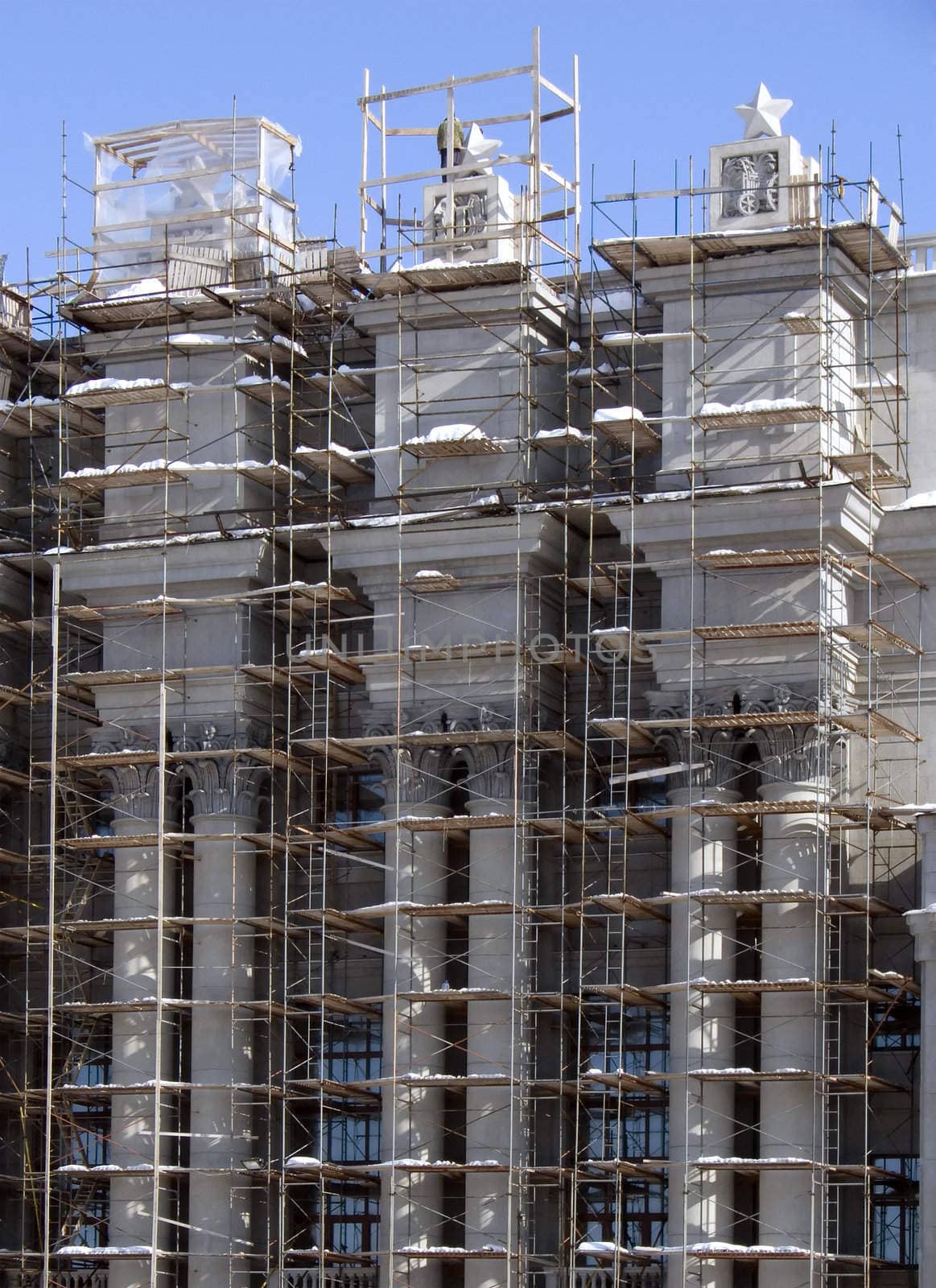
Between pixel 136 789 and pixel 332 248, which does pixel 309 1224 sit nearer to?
pixel 136 789

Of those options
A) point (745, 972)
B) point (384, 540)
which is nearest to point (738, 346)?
point (384, 540)

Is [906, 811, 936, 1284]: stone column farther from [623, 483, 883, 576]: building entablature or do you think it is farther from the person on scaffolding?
the person on scaffolding

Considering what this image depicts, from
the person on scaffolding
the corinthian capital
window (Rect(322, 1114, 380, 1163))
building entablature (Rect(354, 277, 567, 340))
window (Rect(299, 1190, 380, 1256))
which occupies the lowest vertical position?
window (Rect(299, 1190, 380, 1256))

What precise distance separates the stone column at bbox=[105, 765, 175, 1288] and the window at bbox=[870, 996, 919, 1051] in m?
16.9

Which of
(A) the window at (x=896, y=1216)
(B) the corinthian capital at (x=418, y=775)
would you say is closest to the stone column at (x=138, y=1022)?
(B) the corinthian capital at (x=418, y=775)

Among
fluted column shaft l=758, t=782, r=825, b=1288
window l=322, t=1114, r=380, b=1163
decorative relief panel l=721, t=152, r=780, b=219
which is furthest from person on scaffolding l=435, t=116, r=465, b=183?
window l=322, t=1114, r=380, b=1163

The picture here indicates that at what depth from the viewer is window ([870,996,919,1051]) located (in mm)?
71500

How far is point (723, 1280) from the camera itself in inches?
2744

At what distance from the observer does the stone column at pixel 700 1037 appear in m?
70.1

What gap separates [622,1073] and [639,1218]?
5.10 metres

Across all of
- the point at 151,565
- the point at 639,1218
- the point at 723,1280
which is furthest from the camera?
the point at 151,565

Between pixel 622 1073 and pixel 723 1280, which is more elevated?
pixel 622 1073

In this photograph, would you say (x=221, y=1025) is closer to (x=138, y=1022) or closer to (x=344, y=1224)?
(x=138, y=1022)

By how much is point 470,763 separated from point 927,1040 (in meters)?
13.8
